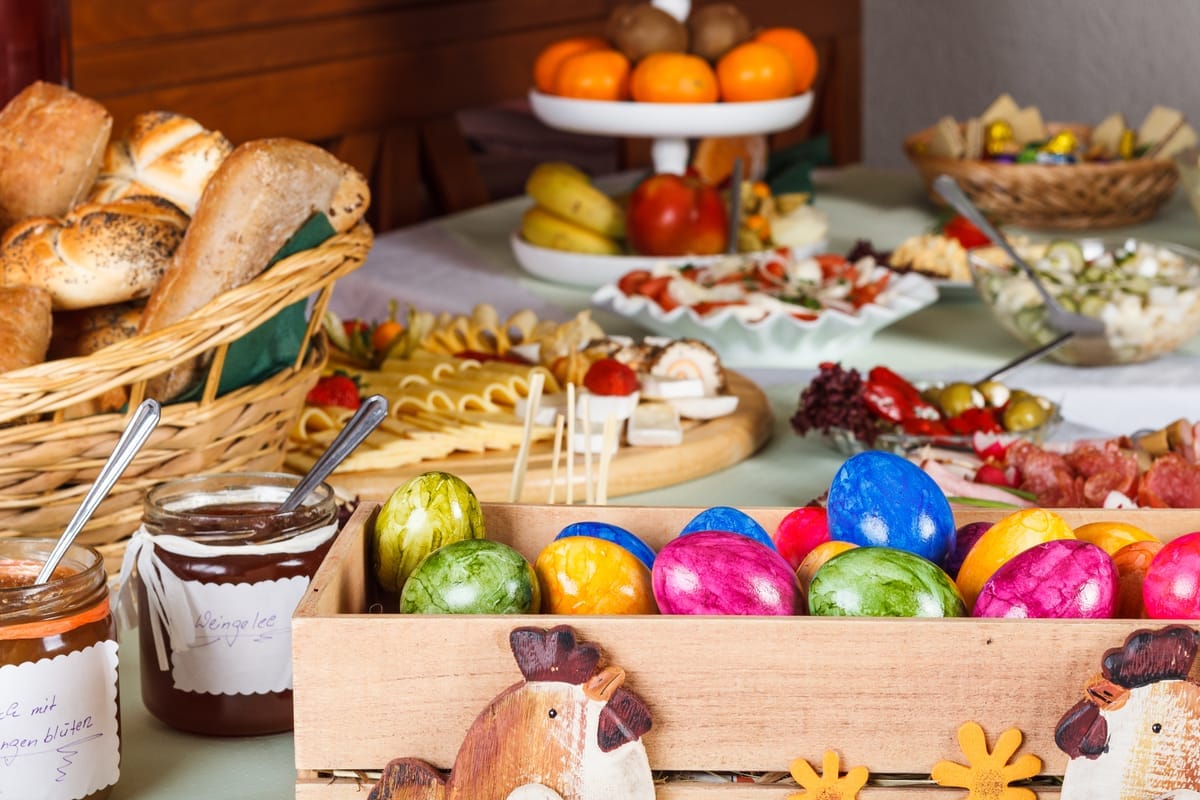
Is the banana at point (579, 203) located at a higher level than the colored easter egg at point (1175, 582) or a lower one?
lower

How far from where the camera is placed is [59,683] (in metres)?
0.70

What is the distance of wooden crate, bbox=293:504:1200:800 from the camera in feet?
2.10

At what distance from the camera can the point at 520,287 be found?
2.31 metres

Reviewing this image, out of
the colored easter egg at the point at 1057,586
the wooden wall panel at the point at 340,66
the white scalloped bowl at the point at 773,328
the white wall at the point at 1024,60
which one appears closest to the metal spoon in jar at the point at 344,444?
the colored easter egg at the point at 1057,586

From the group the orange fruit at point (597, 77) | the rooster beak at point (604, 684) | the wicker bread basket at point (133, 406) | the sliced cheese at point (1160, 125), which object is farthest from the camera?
the sliced cheese at point (1160, 125)

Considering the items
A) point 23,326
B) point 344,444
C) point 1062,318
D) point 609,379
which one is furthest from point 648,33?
point 344,444

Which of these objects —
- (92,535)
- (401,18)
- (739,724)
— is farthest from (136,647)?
(401,18)

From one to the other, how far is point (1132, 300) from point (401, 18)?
6.24ft

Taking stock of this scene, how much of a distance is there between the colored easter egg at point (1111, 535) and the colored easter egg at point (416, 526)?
33 cm

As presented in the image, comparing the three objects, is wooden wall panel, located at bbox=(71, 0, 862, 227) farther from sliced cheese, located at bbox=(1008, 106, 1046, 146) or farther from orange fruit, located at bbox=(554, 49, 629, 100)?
sliced cheese, located at bbox=(1008, 106, 1046, 146)

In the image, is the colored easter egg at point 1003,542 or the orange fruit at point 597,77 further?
the orange fruit at point 597,77

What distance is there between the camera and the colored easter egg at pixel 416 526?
76 cm

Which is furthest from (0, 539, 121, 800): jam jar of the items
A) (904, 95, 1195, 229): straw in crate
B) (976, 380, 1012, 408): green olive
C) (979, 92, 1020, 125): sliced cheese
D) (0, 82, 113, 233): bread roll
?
(979, 92, 1020, 125): sliced cheese

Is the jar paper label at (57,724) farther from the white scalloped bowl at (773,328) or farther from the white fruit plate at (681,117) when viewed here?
the white fruit plate at (681,117)
